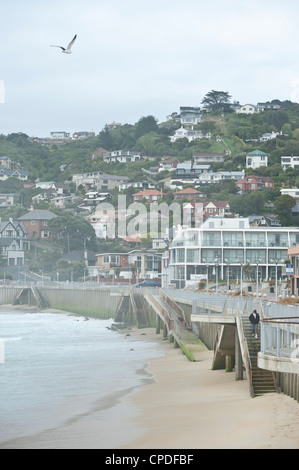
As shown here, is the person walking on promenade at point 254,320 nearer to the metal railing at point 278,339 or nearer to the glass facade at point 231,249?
the metal railing at point 278,339

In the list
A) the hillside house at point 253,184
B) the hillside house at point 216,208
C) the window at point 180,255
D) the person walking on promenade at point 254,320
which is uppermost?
the hillside house at point 253,184

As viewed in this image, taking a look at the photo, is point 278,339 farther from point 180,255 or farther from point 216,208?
point 216,208

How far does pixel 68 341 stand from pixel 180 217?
3777 inches

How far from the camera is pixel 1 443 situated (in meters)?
23.9

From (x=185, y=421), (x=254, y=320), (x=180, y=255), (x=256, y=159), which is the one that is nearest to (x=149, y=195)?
(x=256, y=159)

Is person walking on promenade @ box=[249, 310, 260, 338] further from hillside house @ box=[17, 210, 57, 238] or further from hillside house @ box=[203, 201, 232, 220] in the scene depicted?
hillside house @ box=[17, 210, 57, 238]

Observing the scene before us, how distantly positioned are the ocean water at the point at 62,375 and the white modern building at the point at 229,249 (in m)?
29.0

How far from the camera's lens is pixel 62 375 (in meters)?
39.3

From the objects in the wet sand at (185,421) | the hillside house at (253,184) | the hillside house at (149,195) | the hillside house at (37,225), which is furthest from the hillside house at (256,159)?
the wet sand at (185,421)

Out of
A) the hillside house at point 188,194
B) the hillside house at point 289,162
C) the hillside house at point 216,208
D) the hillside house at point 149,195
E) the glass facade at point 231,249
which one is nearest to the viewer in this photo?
the glass facade at point 231,249

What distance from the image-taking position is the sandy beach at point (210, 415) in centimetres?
2047

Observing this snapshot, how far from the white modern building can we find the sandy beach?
62699 mm

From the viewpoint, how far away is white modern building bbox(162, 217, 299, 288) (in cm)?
9669
